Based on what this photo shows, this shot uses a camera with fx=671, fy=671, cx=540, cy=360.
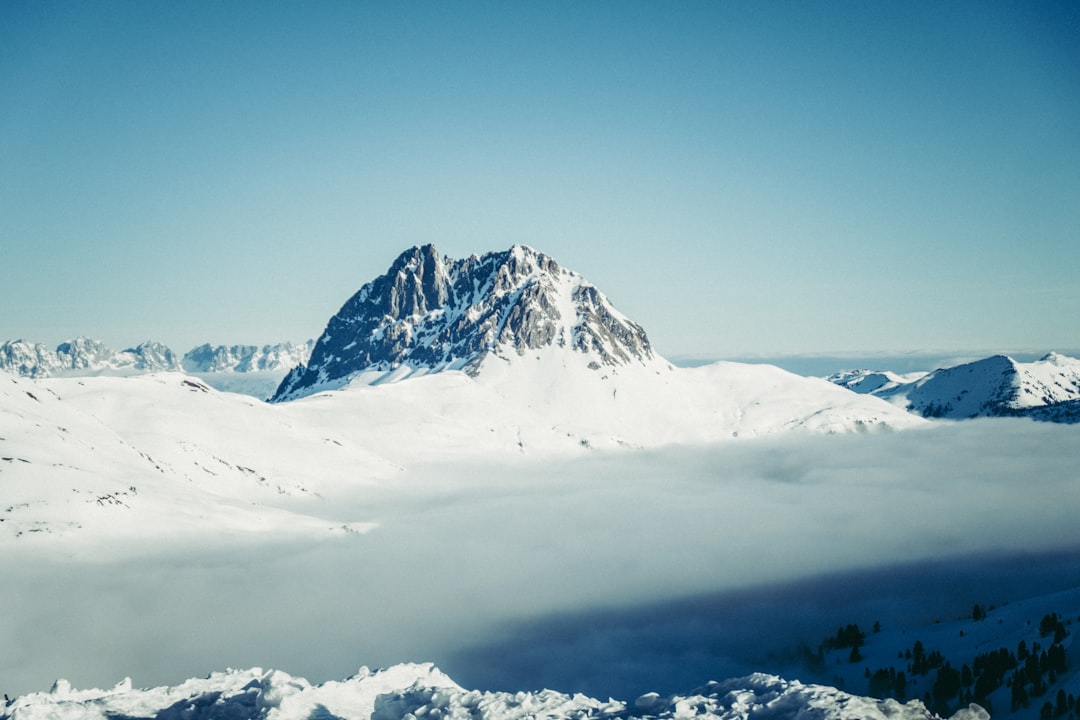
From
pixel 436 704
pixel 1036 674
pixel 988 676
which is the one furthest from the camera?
pixel 988 676

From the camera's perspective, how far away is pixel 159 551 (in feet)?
647

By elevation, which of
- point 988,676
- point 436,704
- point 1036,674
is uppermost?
point 436,704

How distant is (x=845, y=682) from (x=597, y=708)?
11287 centimetres

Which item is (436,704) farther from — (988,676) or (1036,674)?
(988,676)

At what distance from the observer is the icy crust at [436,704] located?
63.7 m

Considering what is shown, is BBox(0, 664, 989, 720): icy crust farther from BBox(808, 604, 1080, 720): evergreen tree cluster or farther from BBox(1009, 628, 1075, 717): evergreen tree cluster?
BBox(1009, 628, 1075, 717): evergreen tree cluster

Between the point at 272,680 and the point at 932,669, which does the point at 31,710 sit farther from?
the point at 932,669

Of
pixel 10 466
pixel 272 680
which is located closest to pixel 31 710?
pixel 272 680

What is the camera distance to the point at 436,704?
71188 millimetres

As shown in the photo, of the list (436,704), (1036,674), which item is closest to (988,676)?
(1036,674)

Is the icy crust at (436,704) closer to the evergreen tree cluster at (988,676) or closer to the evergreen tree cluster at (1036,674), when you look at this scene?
the evergreen tree cluster at (988,676)

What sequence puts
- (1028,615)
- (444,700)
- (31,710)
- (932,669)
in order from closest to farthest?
(31,710)
(444,700)
(932,669)
(1028,615)

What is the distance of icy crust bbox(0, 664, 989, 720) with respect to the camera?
209 feet

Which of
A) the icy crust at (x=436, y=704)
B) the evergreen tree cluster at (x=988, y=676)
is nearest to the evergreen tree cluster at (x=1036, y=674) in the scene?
the evergreen tree cluster at (x=988, y=676)
